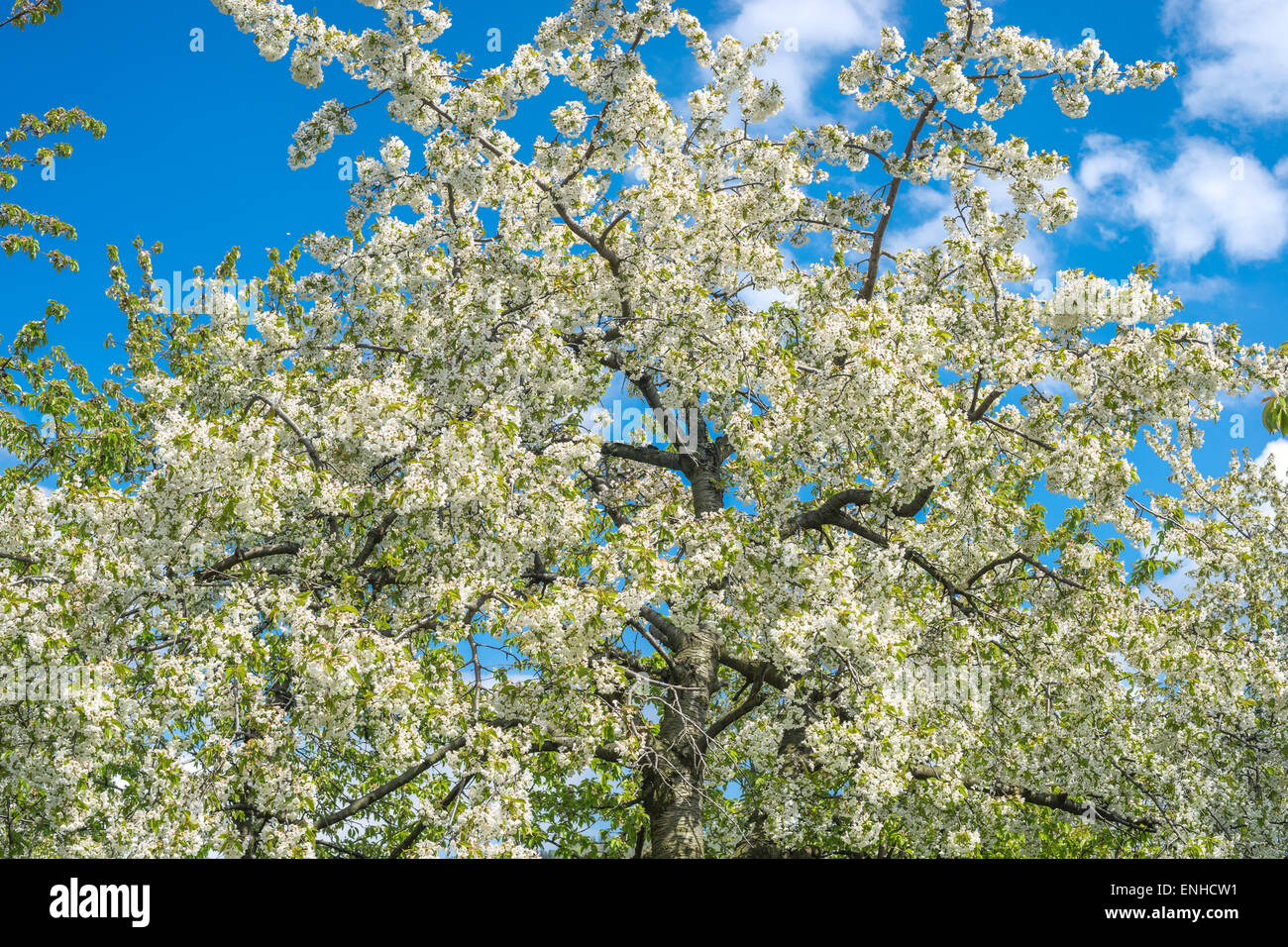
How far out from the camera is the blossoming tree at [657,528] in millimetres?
7914

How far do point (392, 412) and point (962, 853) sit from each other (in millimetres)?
6512

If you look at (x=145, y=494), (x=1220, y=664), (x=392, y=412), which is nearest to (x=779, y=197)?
(x=392, y=412)

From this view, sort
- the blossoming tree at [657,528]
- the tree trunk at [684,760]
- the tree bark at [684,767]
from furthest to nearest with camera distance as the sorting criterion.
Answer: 1. the tree bark at [684,767]
2. the tree trunk at [684,760]
3. the blossoming tree at [657,528]

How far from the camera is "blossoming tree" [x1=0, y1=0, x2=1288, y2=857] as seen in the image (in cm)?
791

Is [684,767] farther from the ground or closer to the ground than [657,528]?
closer to the ground

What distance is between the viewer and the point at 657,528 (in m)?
10.1

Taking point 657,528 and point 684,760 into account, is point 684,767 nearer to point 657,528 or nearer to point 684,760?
point 684,760

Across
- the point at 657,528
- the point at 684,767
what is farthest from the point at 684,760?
the point at 657,528

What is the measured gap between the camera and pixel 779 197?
1254 cm

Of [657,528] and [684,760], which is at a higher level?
[657,528]

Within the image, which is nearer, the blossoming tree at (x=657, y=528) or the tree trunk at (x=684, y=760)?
the blossoming tree at (x=657, y=528)

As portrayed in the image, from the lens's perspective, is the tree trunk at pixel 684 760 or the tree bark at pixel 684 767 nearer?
the tree trunk at pixel 684 760

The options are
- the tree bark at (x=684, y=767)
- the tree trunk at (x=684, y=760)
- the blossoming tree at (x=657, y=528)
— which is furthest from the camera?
the tree bark at (x=684, y=767)
